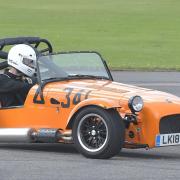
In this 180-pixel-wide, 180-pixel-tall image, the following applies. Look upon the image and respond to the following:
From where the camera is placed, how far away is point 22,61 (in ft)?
36.4

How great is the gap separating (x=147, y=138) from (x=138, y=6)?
47979 mm

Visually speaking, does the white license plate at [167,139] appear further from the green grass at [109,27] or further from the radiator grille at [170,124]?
the green grass at [109,27]

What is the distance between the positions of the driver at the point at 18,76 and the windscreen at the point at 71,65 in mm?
265

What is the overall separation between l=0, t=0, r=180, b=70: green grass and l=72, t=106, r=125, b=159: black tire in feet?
52.3

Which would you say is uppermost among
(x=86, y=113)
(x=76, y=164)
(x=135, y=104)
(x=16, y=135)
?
(x=135, y=104)

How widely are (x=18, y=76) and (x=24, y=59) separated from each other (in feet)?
0.84

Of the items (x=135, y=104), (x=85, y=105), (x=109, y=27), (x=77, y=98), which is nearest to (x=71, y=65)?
(x=77, y=98)

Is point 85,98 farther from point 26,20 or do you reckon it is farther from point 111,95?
point 26,20

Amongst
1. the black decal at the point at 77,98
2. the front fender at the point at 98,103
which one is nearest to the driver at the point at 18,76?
the black decal at the point at 77,98

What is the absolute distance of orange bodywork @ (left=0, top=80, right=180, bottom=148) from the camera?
384 inches

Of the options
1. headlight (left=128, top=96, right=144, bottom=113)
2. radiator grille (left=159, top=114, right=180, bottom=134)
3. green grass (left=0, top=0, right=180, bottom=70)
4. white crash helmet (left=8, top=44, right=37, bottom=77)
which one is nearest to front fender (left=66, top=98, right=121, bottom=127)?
headlight (left=128, top=96, right=144, bottom=113)

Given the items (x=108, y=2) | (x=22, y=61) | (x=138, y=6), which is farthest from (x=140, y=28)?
(x=22, y=61)

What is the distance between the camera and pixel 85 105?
9.79 m

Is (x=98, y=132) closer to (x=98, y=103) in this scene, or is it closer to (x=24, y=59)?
(x=98, y=103)
